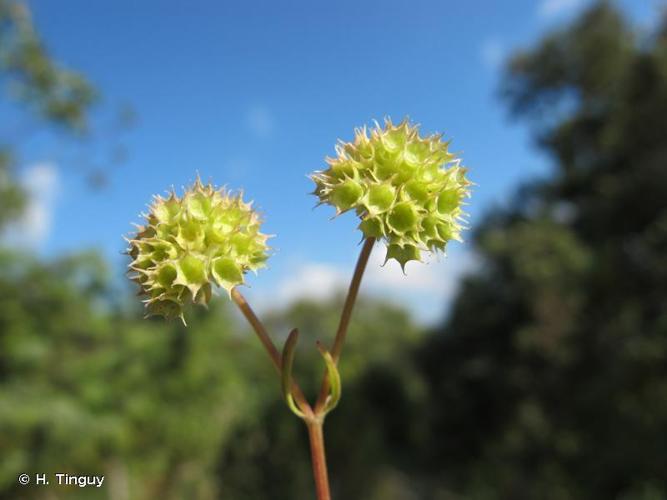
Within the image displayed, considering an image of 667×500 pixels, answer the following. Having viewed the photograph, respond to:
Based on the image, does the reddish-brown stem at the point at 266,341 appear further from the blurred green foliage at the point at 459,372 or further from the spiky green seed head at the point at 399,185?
the blurred green foliage at the point at 459,372

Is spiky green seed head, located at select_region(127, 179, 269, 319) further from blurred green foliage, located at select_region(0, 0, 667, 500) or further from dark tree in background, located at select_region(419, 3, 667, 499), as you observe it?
dark tree in background, located at select_region(419, 3, 667, 499)

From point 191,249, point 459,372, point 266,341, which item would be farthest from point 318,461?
point 459,372

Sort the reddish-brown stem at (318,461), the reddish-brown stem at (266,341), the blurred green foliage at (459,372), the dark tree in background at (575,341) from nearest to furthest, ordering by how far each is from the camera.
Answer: the reddish-brown stem at (318,461) < the reddish-brown stem at (266,341) < the blurred green foliage at (459,372) < the dark tree in background at (575,341)

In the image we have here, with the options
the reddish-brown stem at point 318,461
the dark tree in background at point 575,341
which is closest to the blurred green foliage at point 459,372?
the dark tree in background at point 575,341

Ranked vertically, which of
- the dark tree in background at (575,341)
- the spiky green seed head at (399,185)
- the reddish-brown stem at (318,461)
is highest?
the dark tree in background at (575,341)

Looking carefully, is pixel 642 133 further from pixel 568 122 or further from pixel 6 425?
pixel 6 425

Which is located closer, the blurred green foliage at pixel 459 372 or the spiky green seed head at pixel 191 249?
the spiky green seed head at pixel 191 249
